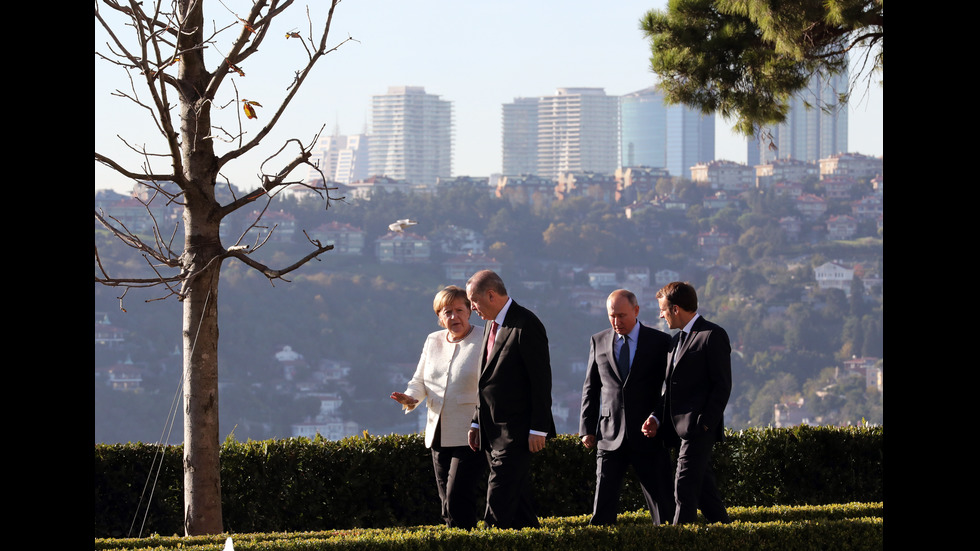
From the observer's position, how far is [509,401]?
13.1ft

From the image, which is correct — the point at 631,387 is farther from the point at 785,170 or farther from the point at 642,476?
the point at 785,170

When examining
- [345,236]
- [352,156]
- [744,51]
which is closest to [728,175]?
[345,236]

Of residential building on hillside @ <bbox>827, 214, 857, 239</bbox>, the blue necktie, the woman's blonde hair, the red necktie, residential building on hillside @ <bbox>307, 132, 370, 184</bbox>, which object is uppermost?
residential building on hillside @ <bbox>307, 132, 370, 184</bbox>

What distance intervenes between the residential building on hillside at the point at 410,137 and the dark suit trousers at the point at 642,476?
448 feet

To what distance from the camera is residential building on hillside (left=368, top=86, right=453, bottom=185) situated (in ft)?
466

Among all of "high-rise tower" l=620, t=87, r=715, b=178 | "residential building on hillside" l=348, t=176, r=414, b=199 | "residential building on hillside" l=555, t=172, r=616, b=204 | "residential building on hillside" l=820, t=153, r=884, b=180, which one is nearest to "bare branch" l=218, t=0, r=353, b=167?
"residential building on hillside" l=348, t=176, r=414, b=199

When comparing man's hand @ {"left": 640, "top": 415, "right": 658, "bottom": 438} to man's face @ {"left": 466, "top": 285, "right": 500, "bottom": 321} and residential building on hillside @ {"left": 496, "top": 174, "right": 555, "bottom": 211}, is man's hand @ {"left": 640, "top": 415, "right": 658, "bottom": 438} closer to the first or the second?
man's face @ {"left": 466, "top": 285, "right": 500, "bottom": 321}

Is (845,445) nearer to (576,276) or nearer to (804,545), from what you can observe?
(804,545)

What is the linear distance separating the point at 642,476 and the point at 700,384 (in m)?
0.49

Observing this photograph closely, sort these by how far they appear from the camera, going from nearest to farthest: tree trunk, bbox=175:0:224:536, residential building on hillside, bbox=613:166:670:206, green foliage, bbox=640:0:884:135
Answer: tree trunk, bbox=175:0:224:536 → green foliage, bbox=640:0:884:135 → residential building on hillside, bbox=613:166:670:206

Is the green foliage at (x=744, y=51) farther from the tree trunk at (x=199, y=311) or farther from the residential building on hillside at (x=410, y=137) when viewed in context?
the residential building on hillside at (x=410, y=137)

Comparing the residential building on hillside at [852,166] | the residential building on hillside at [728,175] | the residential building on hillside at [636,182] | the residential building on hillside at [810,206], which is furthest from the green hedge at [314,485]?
the residential building on hillside at [728,175]

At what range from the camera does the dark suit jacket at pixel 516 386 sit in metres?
3.95
